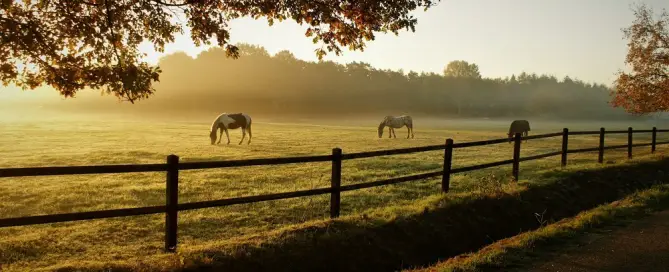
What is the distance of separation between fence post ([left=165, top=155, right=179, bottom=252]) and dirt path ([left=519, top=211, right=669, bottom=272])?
4524 millimetres

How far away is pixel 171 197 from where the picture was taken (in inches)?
228

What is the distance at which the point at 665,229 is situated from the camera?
23.7ft

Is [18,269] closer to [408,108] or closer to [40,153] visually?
[40,153]

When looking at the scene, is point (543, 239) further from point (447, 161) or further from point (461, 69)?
point (461, 69)

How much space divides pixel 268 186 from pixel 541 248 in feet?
25.0

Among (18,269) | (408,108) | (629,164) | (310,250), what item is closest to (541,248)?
(310,250)

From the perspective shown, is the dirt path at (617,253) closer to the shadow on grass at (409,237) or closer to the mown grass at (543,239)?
the mown grass at (543,239)

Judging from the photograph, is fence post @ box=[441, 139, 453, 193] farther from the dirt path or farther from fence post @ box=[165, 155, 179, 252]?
fence post @ box=[165, 155, 179, 252]

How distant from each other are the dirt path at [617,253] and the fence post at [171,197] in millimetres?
4524

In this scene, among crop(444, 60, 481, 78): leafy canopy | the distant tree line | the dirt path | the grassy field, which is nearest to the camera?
the dirt path

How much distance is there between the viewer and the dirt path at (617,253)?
5.51 meters

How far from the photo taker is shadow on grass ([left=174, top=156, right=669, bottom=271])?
6.12 meters

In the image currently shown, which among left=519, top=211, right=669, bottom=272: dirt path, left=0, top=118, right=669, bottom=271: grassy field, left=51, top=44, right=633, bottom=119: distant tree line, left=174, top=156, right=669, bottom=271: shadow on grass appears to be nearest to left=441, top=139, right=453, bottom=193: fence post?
left=0, top=118, right=669, bottom=271: grassy field

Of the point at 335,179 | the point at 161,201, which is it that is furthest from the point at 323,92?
the point at 335,179
